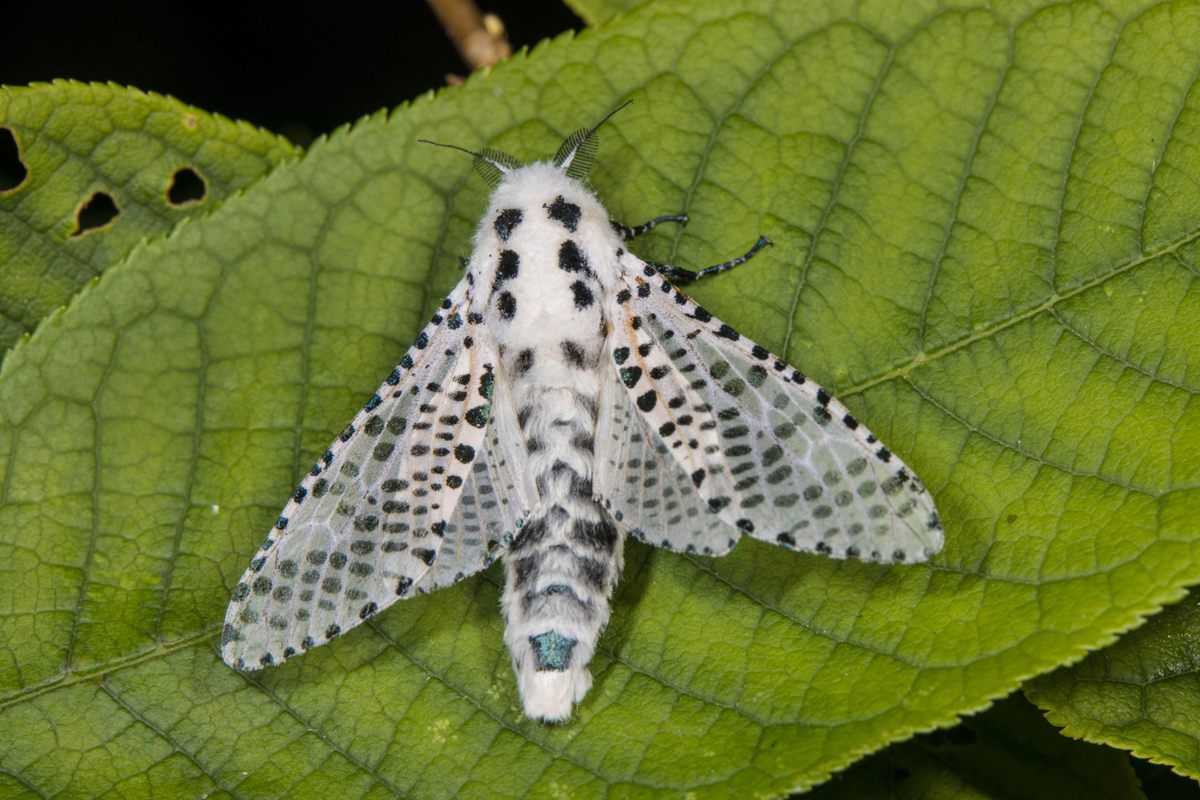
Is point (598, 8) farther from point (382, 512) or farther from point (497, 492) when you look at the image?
point (382, 512)

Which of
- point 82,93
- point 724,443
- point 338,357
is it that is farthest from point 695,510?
point 82,93

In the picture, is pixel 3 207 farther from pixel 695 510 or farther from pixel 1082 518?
pixel 1082 518

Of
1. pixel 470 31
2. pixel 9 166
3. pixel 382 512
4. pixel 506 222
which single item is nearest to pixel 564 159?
pixel 506 222

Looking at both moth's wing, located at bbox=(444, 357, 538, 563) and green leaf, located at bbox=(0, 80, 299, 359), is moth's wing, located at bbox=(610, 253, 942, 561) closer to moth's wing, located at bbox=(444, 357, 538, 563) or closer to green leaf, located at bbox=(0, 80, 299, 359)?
moth's wing, located at bbox=(444, 357, 538, 563)

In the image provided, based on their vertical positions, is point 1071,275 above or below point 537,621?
above

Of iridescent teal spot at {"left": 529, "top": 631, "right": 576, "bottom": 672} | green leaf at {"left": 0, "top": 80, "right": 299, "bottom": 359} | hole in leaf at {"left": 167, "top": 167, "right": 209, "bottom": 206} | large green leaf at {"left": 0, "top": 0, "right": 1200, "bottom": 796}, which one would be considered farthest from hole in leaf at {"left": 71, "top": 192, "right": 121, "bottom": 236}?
iridescent teal spot at {"left": 529, "top": 631, "right": 576, "bottom": 672}

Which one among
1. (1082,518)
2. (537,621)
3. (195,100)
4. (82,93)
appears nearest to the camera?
(1082,518)
